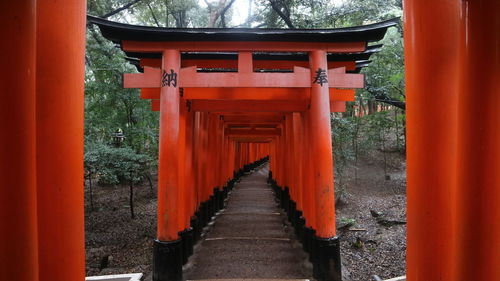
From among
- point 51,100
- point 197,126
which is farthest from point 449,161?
point 197,126

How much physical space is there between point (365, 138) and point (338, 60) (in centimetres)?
1170

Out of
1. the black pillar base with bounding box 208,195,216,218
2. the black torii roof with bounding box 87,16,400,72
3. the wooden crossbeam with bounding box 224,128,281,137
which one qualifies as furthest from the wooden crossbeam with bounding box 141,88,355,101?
the wooden crossbeam with bounding box 224,128,281,137

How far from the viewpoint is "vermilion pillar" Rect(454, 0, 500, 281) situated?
153 cm

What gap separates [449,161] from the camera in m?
2.06

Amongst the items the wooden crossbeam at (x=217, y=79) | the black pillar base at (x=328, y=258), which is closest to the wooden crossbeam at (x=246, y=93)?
the wooden crossbeam at (x=217, y=79)

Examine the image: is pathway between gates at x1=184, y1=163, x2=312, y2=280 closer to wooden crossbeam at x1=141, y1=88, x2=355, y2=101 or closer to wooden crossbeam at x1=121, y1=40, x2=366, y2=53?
wooden crossbeam at x1=141, y1=88, x2=355, y2=101

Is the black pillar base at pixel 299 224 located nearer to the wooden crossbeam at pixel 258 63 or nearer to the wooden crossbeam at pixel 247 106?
the wooden crossbeam at pixel 247 106

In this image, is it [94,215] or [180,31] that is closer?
[180,31]

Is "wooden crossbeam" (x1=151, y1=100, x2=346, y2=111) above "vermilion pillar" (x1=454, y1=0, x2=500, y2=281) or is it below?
above

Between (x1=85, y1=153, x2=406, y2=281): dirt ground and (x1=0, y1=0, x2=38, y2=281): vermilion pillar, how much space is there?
5.68 meters

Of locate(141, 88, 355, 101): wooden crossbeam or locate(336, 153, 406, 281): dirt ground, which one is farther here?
locate(336, 153, 406, 281): dirt ground

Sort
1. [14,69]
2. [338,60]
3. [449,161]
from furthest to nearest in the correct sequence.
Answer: [338,60]
[449,161]
[14,69]

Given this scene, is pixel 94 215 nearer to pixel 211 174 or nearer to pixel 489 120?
pixel 211 174

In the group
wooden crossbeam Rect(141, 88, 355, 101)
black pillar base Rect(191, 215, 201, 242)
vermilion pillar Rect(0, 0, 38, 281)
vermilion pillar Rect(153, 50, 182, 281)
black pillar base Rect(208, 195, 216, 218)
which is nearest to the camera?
vermilion pillar Rect(0, 0, 38, 281)
